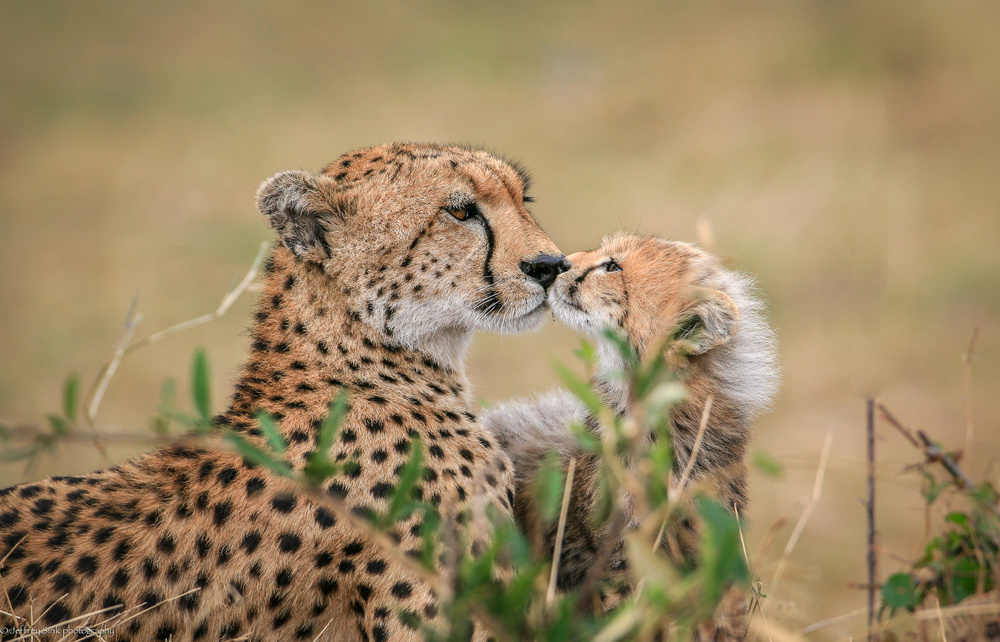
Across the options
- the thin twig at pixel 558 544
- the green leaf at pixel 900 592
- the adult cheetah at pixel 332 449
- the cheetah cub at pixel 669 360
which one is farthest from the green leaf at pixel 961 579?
the adult cheetah at pixel 332 449

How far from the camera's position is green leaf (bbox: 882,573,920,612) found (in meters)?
1.86

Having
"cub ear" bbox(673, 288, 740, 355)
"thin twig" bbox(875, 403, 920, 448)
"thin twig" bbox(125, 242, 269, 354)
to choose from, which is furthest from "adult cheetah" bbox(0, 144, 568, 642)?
"thin twig" bbox(875, 403, 920, 448)

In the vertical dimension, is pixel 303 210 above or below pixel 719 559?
above

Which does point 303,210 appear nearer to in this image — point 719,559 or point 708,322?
point 708,322

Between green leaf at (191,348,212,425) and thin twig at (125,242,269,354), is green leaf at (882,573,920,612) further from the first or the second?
thin twig at (125,242,269,354)

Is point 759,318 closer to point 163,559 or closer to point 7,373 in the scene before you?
point 163,559

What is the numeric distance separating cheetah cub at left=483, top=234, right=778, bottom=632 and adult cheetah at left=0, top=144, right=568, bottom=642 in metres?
0.21

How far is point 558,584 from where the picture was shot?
2.22m

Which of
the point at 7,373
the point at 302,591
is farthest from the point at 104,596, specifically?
the point at 7,373

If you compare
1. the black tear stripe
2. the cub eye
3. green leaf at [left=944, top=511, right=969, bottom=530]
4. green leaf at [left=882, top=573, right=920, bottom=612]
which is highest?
the cub eye

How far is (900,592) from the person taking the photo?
73.8 inches

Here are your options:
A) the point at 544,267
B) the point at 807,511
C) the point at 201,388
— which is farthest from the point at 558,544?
the point at 544,267

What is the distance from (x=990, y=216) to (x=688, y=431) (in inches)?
236

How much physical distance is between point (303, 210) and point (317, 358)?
1.21ft
